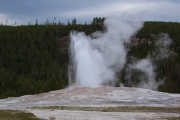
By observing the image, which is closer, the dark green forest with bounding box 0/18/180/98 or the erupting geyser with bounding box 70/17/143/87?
the erupting geyser with bounding box 70/17/143/87

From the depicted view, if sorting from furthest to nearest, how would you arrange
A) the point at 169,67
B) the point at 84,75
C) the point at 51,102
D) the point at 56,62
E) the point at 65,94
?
1. the point at 56,62
2. the point at 169,67
3. the point at 84,75
4. the point at 65,94
5. the point at 51,102

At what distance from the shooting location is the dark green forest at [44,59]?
8775cm

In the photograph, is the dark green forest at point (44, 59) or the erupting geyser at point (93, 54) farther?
the dark green forest at point (44, 59)

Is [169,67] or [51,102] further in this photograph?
[169,67]

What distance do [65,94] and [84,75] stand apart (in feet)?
32.0

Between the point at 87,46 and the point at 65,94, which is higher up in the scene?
the point at 87,46

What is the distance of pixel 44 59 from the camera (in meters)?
108

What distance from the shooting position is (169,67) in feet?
315

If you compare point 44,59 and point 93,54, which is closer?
point 93,54

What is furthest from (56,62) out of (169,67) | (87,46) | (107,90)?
(107,90)

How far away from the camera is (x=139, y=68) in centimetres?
9644

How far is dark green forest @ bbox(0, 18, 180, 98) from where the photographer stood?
87.8 metres

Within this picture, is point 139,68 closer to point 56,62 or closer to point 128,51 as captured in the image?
point 128,51

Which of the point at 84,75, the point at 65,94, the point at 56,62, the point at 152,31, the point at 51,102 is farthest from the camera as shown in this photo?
the point at 152,31
